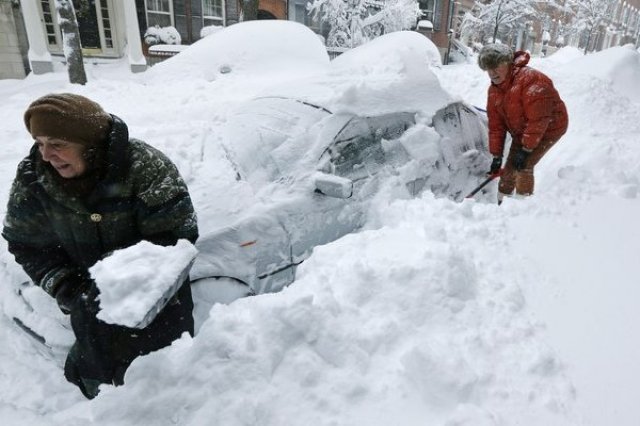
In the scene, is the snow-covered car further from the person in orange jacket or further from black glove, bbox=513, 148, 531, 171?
black glove, bbox=513, 148, 531, 171

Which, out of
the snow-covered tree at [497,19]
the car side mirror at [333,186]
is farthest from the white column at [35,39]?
the snow-covered tree at [497,19]

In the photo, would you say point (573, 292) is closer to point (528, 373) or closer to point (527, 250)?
point (527, 250)

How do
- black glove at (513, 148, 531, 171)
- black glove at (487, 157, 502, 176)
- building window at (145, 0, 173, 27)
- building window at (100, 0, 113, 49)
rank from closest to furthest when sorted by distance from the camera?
black glove at (513, 148, 531, 171) < black glove at (487, 157, 502, 176) < building window at (100, 0, 113, 49) < building window at (145, 0, 173, 27)

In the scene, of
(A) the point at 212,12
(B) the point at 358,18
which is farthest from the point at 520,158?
(B) the point at 358,18

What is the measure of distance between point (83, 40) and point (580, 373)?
16.9 m

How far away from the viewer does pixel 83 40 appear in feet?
47.1

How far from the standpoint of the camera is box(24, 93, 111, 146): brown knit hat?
1.69m

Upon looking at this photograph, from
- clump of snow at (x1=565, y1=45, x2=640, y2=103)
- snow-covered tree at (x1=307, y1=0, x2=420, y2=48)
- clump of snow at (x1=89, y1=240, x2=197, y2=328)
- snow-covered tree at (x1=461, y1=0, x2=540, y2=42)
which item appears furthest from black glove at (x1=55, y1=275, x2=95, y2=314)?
snow-covered tree at (x1=461, y1=0, x2=540, y2=42)

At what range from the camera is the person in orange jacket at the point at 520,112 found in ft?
12.2

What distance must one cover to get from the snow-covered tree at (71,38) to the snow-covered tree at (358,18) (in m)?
11.5

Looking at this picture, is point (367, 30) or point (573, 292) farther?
point (367, 30)

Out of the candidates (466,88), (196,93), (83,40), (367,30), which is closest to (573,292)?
(196,93)

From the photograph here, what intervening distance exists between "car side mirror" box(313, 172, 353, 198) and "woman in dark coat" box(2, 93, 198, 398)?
1.17 m

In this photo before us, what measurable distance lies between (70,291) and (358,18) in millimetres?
18777
